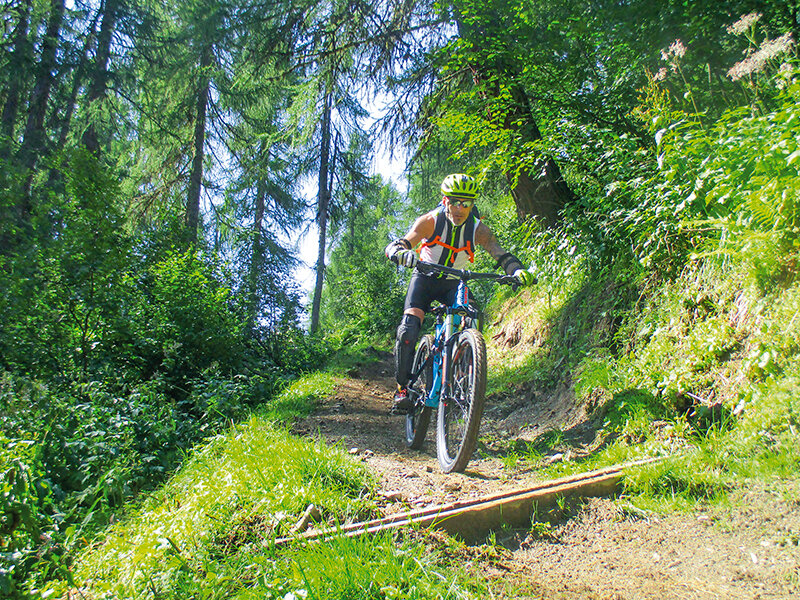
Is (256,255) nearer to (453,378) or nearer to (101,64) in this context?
(101,64)

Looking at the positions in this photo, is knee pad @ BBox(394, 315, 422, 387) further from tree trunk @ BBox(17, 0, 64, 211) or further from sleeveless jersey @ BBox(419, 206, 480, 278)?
tree trunk @ BBox(17, 0, 64, 211)

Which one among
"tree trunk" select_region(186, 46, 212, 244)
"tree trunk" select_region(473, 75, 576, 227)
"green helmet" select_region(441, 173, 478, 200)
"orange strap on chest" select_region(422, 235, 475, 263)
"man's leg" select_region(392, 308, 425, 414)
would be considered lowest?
"man's leg" select_region(392, 308, 425, 414)

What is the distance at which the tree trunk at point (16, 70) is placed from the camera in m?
10.8

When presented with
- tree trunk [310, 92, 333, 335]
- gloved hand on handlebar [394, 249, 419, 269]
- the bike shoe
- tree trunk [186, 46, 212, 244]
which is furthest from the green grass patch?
tree trunk [310, 92, 333, 335]

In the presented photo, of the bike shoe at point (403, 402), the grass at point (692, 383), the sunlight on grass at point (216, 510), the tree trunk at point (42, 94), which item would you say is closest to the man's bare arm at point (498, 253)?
the grass at point (692, 383)

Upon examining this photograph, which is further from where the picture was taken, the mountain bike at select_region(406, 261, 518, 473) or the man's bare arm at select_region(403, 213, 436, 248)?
the man's bare arm at select_region(403, 213, 436, 248)

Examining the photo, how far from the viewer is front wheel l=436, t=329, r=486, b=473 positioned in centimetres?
321

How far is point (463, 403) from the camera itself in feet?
11.3

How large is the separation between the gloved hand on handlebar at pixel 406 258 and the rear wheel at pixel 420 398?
74 centimetres

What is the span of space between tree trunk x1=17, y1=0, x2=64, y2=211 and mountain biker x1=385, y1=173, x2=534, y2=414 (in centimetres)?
1078

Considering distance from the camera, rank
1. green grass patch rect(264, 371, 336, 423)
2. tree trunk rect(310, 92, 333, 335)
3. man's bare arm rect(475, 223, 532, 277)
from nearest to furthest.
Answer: man's bare arm rect(475, 223, 532, 277) < green grass patch rect(264, 371, 336, 423) < tree trunk rect(310, 92, 333, 335)

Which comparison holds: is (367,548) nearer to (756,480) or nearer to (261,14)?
(756,480)

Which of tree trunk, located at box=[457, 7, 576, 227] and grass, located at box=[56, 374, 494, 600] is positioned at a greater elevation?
tree trunk, located at box=[457, 7, 576, 227]

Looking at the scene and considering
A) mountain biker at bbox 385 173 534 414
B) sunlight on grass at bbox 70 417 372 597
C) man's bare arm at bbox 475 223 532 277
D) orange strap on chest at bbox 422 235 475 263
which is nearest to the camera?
sunlight on grass at bbox 70 417 372 597
